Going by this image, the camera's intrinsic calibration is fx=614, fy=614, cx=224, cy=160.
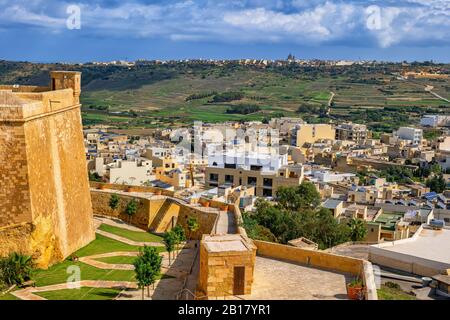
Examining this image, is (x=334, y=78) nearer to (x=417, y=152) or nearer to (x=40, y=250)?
(x=417, y=152)

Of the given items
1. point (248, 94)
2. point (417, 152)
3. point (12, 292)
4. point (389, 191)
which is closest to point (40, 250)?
point (12, 292)

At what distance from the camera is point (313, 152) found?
59.8m

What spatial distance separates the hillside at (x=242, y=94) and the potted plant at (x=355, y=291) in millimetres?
76284

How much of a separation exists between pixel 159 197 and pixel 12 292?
8691 mm

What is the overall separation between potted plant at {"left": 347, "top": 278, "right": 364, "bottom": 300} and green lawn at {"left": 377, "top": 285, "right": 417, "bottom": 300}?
15.9 inches

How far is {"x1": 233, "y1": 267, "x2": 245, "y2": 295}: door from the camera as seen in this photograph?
10828 mm

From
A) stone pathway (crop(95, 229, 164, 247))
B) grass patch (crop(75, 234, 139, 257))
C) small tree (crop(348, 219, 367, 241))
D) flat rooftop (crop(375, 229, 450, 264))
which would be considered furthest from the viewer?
small tree (crop(348, 219, 367, 241))

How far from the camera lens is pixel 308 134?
70.5 metres

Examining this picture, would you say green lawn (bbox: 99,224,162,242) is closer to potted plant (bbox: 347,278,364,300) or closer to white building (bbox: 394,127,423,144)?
potted plant (bbox: 347,278,364,300)

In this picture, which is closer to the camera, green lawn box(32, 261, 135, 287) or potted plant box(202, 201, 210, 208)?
green lawn box(32, 261, 135, 287)

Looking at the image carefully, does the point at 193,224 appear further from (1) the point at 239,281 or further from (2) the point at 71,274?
(1) the point at 239,281

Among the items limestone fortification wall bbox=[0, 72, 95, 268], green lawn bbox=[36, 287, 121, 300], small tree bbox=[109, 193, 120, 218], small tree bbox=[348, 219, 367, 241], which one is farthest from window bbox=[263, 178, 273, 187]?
green lawn bbox=[36, 287, 121, 300]

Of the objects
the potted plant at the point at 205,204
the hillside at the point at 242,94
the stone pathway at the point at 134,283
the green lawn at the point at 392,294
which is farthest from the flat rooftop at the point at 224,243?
the hillside at the point at 242,94

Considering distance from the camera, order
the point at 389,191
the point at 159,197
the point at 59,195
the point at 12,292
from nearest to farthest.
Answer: the point at 12,292, the point at 59,195, the point at 159,197, the point at 389,191
